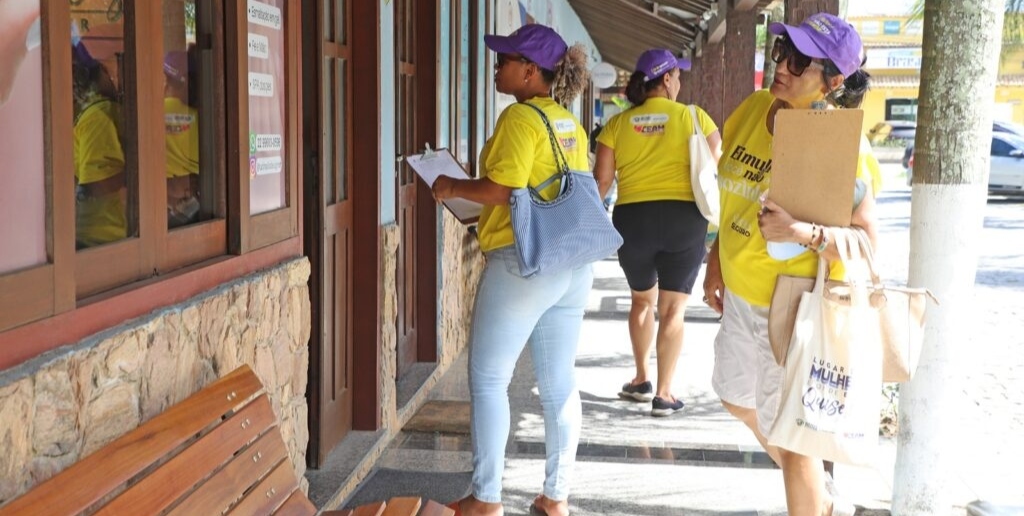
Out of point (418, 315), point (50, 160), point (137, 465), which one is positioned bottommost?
point (418, 315)

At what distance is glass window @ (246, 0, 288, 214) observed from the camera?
3174 mm

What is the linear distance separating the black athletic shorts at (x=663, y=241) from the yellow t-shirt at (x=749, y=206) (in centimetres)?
183

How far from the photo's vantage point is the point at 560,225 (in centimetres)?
358

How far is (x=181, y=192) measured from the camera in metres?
2.84

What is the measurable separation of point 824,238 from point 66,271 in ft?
6.17

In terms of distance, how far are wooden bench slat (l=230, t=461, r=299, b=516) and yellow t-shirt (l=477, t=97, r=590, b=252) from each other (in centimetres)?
119

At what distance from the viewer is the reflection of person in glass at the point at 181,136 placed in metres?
2.73

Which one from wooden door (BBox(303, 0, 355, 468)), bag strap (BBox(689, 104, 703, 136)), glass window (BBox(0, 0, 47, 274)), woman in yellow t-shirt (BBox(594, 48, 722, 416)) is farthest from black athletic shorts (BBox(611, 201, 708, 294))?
glass window (BBox(0, 0, 47, 274))

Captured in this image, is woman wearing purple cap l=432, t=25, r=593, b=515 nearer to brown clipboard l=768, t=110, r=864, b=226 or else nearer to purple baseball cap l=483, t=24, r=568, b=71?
purple baseball cap l=483, t=24, r=568, b=71

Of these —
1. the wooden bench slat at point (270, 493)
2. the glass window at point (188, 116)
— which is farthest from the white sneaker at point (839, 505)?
the glass window at point (188, 116)

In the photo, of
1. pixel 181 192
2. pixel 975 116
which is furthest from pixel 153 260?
pixel 975 116

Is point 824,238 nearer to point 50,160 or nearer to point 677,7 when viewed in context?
point 50,160

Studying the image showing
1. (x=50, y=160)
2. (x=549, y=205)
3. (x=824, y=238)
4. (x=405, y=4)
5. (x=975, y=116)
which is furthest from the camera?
(x=405, y=4)

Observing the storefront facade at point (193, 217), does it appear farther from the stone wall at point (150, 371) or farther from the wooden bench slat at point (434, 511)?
the wooden bench slat at point (434, 511)
